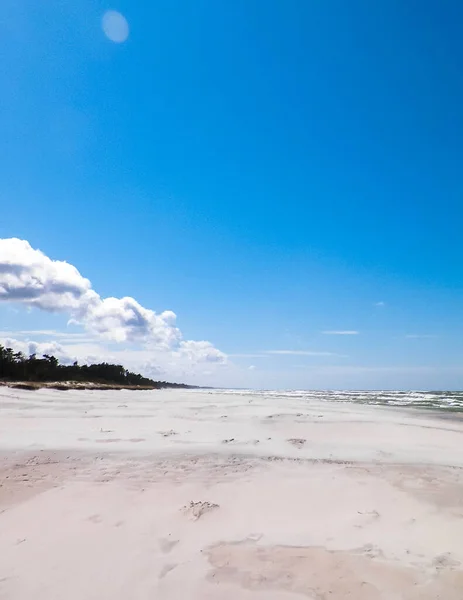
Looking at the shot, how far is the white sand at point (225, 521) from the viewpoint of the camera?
4750 mm

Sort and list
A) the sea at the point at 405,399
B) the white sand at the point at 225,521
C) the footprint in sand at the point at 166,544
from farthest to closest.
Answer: the sea at the point at 405,399
the footprint in sand at the point at 166,544
the white sand at the point at 225,521

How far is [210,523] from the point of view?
638cm

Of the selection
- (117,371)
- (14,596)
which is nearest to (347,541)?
(14,596)

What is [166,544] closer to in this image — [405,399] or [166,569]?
[166,569]

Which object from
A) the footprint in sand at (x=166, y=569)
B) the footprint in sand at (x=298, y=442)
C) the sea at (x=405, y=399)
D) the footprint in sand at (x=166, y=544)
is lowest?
the footprint in sand at (x=166, y=569)

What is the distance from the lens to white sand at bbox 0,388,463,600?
4750 millimetres

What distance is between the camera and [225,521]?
21.3 ft

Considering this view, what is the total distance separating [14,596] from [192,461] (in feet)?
19.6

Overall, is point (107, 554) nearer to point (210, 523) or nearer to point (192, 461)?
point (210, 523)

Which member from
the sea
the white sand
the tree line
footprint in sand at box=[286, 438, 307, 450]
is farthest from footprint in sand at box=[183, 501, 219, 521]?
the tree line

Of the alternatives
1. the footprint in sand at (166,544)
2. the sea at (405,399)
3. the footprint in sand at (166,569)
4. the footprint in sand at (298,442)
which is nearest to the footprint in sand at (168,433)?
the footprint in sand at (298,442)

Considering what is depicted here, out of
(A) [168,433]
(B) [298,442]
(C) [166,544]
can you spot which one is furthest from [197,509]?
(A) [168,433]

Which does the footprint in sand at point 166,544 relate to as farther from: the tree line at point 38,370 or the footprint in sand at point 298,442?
the tree line at point 38,370

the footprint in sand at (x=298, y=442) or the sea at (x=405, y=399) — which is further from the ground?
the sea at (x=405, y=399)
